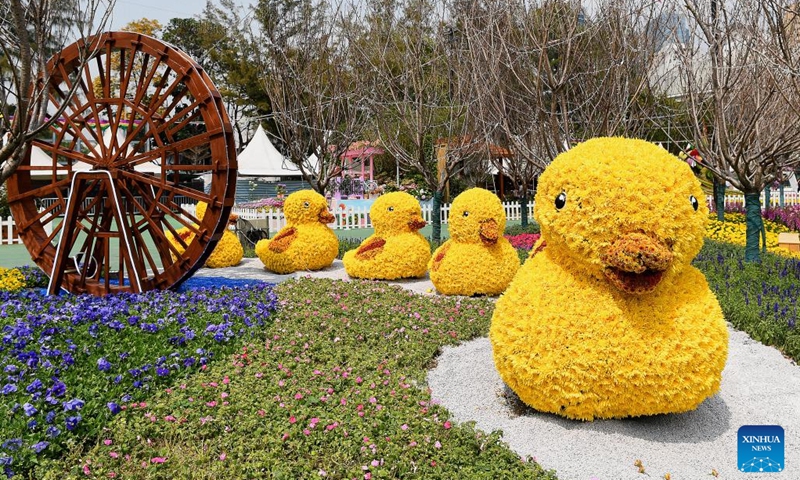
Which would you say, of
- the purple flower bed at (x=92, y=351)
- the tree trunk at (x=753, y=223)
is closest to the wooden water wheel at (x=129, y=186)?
the purple flower bed at (x=92, y=351)

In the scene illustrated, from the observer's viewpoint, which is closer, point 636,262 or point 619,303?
point 636,262

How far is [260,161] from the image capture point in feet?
82.2

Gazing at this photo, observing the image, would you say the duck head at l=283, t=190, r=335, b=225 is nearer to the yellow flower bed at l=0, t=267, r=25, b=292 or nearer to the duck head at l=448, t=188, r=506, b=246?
the duck head at l=448, t=188, r=506, b=246

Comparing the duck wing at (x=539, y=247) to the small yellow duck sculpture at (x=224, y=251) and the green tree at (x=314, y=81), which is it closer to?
the small yellow duck sculpture at (x=224, y=251)

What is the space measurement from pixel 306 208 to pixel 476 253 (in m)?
3.68

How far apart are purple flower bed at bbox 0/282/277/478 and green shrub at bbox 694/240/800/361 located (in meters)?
4.85

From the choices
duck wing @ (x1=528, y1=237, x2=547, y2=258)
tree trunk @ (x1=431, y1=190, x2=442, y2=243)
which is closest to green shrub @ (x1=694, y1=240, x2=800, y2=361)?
duck wing @ (x1=528, y1=237, x2=547, y2=258)

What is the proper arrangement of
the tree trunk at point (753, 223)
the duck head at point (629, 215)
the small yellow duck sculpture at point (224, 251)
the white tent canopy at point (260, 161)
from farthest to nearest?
1. the white tent canopy at point (260, 161)
2. the small yellow duck sculpture at point (224, 251)
3. the tree trunk at point (753, 223)
4. the duck head at point (629, 215)

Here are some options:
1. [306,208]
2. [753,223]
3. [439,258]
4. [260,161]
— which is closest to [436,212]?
[306,208]

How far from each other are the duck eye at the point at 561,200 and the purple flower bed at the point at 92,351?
3.16 meters

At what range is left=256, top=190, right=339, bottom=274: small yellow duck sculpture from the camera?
33.7 feet

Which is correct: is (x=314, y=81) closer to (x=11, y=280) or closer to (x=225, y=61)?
(x=11, y=280)

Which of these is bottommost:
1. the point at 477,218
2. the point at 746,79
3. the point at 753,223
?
the point at 753,223
